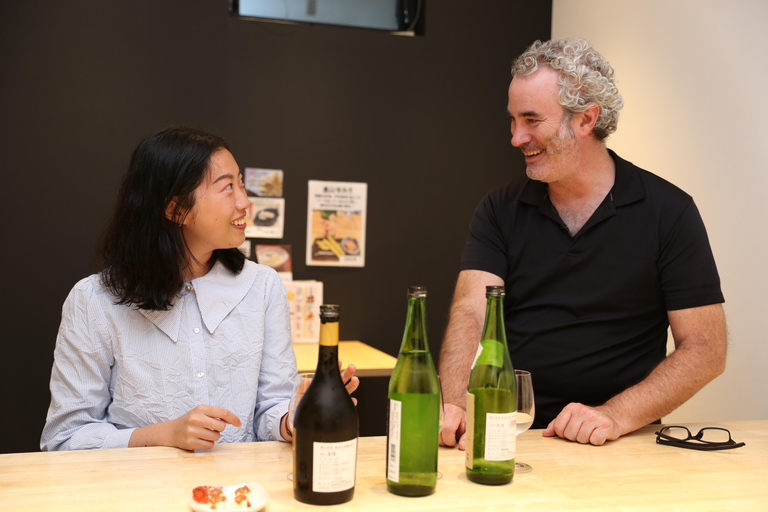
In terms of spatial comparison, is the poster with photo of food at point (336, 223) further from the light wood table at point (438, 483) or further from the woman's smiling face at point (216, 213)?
the light wood table at point (438, 483)

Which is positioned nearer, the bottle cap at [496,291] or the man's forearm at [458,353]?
the bottle cap at [496,291]

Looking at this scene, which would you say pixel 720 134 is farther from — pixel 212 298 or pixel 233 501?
pixel 233 501

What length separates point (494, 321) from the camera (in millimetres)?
1200

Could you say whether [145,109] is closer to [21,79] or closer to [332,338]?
[21,79]

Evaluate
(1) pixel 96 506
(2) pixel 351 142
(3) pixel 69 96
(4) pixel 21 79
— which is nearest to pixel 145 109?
(3) pixel 69 96

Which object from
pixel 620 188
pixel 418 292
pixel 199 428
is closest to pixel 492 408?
pixel 418 292

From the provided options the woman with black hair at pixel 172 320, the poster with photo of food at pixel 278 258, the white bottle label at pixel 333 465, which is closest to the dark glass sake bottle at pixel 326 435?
the white bottle label at pixel 333 465

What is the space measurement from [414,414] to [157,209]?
0.97 m

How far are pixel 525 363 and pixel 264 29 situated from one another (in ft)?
8.34

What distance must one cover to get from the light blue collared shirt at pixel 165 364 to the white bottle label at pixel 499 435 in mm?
679

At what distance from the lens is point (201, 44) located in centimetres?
374

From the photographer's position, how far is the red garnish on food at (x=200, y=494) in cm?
104

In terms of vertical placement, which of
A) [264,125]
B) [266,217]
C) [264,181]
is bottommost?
[266,217]

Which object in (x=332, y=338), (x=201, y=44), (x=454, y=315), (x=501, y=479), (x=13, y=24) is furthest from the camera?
(x=201, y=44)
